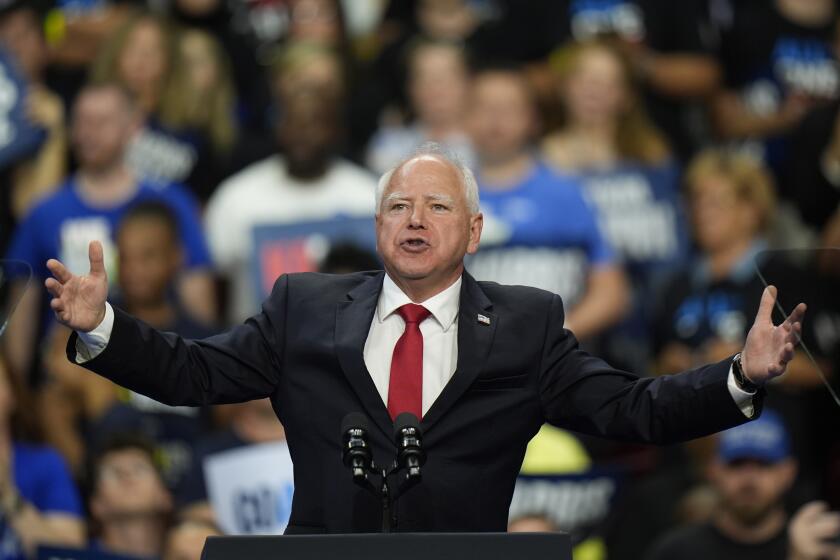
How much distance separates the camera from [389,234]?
3.72 meters

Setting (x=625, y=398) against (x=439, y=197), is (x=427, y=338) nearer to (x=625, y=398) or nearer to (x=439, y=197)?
(x=439, y=197)

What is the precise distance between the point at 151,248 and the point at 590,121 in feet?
7.48

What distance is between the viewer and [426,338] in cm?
376

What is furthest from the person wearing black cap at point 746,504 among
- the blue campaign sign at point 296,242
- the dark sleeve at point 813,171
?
the dark sleeve at point 813,171

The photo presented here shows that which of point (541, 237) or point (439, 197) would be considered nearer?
point (439, 197)

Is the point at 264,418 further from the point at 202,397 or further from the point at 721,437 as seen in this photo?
the point at 202,397

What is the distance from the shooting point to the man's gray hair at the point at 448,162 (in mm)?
3809

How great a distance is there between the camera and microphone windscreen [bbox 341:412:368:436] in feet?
11.1

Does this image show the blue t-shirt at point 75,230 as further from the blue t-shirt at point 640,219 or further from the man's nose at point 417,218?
the man's nose at point 417,218

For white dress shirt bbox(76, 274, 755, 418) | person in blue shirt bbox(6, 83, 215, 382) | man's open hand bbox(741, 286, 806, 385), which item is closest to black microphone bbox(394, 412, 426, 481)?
white dress shirt bbox(76, 274, 755, 418)

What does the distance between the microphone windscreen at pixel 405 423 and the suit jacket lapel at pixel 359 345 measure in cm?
22

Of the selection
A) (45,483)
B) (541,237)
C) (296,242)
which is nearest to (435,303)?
(45,483)

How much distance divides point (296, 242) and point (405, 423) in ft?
12.4

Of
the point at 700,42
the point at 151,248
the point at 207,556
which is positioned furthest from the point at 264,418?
the point at 700,42
